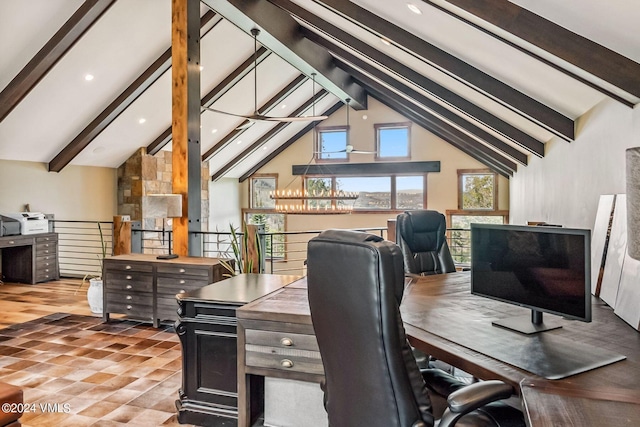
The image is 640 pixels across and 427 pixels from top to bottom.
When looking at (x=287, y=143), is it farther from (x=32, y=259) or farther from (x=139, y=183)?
(x=32, y=259)

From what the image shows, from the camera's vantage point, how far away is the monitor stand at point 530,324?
2.04m

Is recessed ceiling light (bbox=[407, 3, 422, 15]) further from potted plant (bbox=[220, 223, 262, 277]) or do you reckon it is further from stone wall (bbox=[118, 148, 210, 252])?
stone wall (bbox=[118, 148, 210, 252])

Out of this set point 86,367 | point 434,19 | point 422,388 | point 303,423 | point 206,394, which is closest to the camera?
point 422,388

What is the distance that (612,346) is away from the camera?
73.8 inches

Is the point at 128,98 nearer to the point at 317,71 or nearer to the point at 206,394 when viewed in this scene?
the point at 317,71

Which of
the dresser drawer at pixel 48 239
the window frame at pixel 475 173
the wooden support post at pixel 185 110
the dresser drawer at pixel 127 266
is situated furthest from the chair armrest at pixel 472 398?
the window frame at pixel 475 173

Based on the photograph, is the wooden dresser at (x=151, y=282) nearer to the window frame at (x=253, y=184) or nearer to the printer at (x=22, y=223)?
the printer at (x=22, y=223)

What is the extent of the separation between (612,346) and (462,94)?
3697mm

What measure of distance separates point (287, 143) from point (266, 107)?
2.52 meters

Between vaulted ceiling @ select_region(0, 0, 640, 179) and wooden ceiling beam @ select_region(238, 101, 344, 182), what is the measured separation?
536 millimetres

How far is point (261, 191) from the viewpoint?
502 inches

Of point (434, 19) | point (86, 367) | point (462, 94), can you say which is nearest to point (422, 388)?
point (434, 19)

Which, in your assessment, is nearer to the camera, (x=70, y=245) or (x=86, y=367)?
(x=86, y=367)

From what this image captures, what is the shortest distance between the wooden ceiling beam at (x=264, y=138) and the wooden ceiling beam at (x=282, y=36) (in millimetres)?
1771
